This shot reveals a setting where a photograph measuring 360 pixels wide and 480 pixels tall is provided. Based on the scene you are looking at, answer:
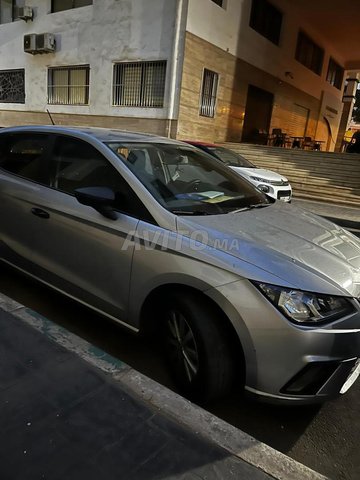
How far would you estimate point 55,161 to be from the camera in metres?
3.32

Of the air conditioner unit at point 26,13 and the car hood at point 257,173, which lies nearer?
Answer: the car hood at point 257,173

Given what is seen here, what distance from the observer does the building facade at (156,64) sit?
533 inches

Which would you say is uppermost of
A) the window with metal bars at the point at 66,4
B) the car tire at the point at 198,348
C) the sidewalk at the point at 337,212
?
the window with metal bars at the point at 66,4

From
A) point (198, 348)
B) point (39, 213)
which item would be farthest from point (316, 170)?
point (198, 348)

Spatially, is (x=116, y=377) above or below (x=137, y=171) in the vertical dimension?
below

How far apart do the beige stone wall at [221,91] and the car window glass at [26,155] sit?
1048cm

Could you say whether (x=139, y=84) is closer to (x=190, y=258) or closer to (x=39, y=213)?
(x=39, y=213)

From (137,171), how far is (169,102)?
11542mm

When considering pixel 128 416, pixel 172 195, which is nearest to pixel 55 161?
pixel 172 195

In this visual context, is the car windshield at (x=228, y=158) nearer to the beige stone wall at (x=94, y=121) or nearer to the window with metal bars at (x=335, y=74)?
the beige stone wall at (x=94, y=121)

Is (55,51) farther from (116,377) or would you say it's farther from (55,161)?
(116,377)

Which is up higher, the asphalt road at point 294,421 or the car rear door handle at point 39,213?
the car rear door handle at point 39,213

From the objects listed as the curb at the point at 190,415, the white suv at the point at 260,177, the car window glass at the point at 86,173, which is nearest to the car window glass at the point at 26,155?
the car window glass at the point at 86,173

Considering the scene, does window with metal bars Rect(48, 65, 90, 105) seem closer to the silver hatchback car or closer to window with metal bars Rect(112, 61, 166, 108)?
window with metal bars Rect(112, 61, 166, 108)
